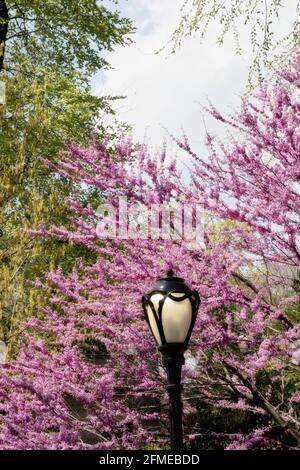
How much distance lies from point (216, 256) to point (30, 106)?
36.2 ft

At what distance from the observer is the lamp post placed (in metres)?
3.83

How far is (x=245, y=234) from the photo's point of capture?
512 centimetres

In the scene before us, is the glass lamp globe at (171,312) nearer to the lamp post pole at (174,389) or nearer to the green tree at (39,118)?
the lamp post pole at (174,389)

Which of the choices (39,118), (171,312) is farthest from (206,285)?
(39,118)

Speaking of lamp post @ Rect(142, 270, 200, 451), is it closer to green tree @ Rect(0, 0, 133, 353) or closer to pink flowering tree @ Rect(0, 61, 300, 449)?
pink flowering tree @ Rect(0, 61, 300, 449)

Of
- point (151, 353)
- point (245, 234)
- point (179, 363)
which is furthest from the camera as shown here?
point (151, 353)

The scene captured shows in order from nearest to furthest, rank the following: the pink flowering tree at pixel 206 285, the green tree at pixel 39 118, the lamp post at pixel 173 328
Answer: the lamp post at pixel 173 328 → the pink flowering tree at pixel 206 285 → the green tree at pixel 39 118

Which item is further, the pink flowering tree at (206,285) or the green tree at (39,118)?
the green tree at (39,118)

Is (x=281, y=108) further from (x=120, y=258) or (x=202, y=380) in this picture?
(x=202, y=380)

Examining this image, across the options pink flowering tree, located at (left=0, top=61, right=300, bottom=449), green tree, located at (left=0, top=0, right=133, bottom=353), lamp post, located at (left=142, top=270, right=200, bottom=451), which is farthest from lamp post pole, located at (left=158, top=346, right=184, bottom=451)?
green tree, located at (left=0, top=0, right=133, bottom=353)

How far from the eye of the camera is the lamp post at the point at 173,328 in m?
3.83

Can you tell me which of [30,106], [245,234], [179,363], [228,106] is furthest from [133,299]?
[30,106]

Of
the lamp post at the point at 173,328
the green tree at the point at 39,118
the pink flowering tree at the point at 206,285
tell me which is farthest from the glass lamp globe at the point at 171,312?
the green tree at the point at 39,118

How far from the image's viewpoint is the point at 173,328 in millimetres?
3816
